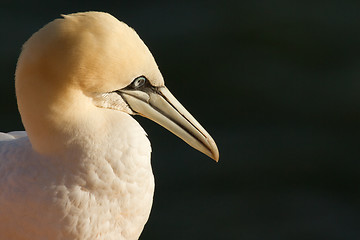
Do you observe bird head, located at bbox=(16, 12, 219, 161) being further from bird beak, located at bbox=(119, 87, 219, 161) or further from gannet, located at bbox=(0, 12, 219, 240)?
bird beak, located at bbox=(119, 87, 219, 161)

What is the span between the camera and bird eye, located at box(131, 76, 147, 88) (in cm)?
344

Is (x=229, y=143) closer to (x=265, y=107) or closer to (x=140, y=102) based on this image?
(x=265, y=107)

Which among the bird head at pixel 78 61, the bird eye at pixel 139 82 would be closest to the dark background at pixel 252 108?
the bird eye at pixel 139 82

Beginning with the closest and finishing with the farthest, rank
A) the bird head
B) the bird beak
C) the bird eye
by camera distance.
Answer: the bird head
the bird eye
the bird beak

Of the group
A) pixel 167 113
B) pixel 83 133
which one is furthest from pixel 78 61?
pixel 167 113

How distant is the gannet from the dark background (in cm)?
181

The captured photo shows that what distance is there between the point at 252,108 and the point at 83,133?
2.91 meters

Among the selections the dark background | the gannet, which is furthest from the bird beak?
the dark background

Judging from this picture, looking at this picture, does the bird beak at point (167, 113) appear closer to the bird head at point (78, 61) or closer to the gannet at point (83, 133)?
the gannet at point (83, 133)

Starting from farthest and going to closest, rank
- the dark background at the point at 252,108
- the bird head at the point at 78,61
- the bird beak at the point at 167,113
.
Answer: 1. the dark background at the point at 252,108
2. the bird beak at the point at 167,113
3. the bird head at the point at 78,61

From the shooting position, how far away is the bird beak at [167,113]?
3.55 metres

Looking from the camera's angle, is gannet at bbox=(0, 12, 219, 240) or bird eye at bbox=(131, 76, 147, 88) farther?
bird eye at bbox=(131, 76, 147, 88)

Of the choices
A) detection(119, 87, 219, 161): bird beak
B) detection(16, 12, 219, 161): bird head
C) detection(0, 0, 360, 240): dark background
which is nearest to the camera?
detection(16, 12, 219, 161): bird head

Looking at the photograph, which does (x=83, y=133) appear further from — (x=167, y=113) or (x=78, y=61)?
(x=167, y=113)
